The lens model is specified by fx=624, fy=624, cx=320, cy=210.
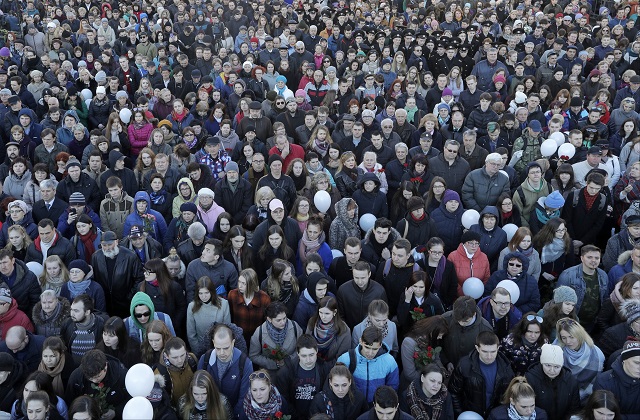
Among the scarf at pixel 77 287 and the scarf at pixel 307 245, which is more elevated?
the scarf at pixel 307 245

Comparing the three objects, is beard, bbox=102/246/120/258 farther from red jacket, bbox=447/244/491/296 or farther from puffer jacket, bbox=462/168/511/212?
puffer jacket, bbox=462/168/511/212

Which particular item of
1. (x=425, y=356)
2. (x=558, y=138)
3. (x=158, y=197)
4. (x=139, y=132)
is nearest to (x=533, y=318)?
(x=425, y=356)

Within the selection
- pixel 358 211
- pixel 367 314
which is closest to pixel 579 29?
pixel 358 211

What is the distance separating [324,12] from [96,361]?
12373 mm

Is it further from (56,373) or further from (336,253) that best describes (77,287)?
(336,253)

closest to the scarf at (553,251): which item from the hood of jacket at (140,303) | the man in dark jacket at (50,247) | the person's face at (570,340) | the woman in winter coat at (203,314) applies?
the person's face at (570,340)

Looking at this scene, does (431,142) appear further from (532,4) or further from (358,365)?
(532,4)

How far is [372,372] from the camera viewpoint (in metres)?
4.91

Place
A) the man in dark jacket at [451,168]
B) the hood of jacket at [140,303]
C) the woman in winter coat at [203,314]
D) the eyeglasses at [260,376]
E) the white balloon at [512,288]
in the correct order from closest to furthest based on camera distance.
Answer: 1. the eyeglasses at [260,376]
2. the hood of jacket at [140,303]
3. the woman in winter coat at [203,314]
4. the white balloon at [512,288]
5. the man in dark jacket at [451,168]

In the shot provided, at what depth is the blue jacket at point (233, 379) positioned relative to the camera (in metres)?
4.93

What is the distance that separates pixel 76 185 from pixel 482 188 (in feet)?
16.5

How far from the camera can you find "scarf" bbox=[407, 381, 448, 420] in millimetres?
4730

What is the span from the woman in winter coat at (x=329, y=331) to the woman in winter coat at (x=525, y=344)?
4.38ft

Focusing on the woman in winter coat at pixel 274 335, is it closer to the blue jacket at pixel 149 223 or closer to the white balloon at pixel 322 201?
the white balloon at pixel 322 201
